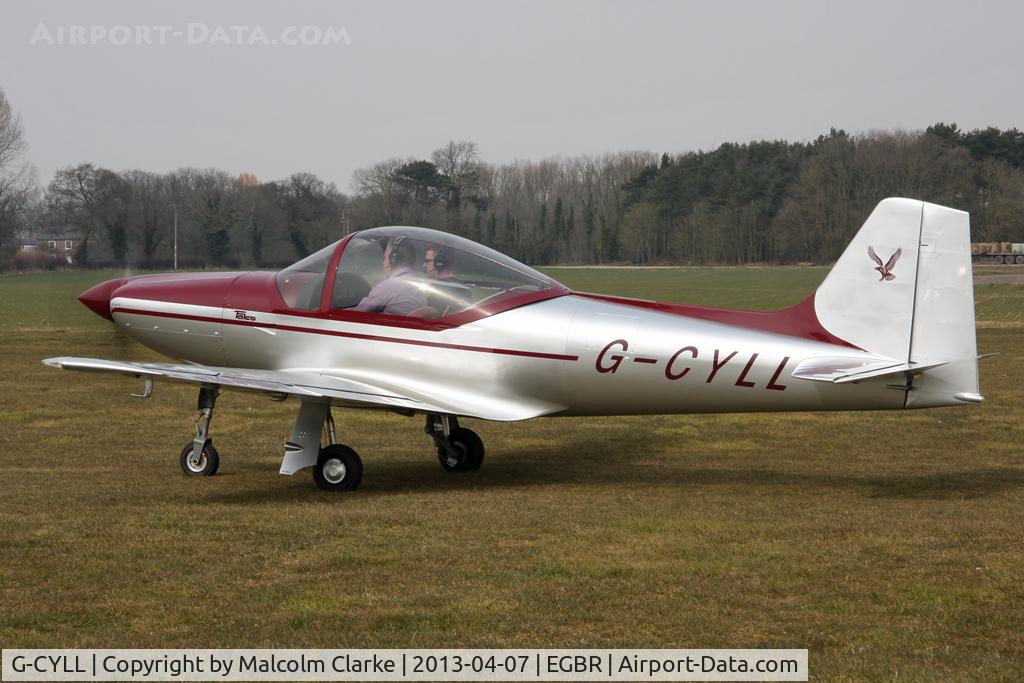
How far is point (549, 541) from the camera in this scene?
7.28 meters

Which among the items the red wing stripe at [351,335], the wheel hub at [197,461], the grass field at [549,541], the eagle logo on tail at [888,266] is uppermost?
the eagle logo on tail at [888,266]

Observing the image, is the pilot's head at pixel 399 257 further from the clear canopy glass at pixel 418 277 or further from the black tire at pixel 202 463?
the black tire at pixel 202 463

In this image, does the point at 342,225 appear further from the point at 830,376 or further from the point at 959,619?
the point at 959,619

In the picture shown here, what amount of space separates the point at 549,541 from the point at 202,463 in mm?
4082

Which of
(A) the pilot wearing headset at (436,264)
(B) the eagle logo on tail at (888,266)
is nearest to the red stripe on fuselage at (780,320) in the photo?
(B) the eagle logo on tail at (888,266)

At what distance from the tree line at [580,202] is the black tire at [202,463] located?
770cm

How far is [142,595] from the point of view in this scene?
601cm

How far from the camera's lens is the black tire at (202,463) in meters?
10.1

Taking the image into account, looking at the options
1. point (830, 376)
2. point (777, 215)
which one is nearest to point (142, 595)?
point (830, 376)

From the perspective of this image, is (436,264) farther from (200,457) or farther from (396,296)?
(200,457)

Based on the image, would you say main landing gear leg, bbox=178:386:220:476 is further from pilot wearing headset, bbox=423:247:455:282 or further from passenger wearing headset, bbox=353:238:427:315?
pilot wearing headset, bbox=423:247:455:282

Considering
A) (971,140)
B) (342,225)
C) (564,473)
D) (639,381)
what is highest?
(971,140)

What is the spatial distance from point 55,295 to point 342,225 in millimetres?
6055

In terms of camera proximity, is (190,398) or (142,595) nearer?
(142,595)
